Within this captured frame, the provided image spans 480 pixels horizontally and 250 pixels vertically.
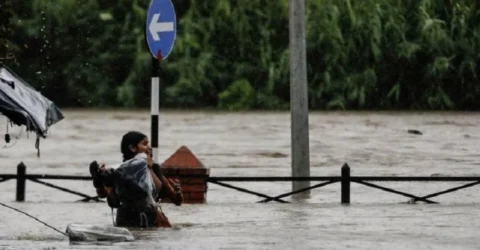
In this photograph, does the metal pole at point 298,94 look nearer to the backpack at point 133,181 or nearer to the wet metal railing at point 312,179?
the wet metal railing at point 312,179

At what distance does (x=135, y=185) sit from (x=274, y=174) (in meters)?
13.7

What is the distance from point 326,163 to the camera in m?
33.7

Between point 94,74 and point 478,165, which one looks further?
point 94,74

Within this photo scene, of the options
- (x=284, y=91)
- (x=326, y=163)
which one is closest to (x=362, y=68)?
(x=284, y=91)

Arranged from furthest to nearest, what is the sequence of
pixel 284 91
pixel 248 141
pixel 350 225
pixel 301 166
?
pixel 284 91 < pixel 248 141 < pixel 301 166 < pixel 350 225

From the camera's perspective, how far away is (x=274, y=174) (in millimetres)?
30078

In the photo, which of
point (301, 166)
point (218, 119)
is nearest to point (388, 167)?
Result: point (301, 166)

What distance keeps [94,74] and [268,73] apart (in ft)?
23.3

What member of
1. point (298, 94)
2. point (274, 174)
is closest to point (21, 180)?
point (298, 94)

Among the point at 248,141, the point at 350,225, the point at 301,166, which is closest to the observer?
the point at 350,225

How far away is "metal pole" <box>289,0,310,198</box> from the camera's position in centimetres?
2428

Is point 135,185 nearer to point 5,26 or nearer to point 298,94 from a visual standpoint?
point 5,26

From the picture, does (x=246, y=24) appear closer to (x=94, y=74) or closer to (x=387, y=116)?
(x=94, y=74)

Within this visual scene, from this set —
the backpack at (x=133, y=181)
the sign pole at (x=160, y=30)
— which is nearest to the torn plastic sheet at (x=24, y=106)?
the backpack at (x=133, y=181)
